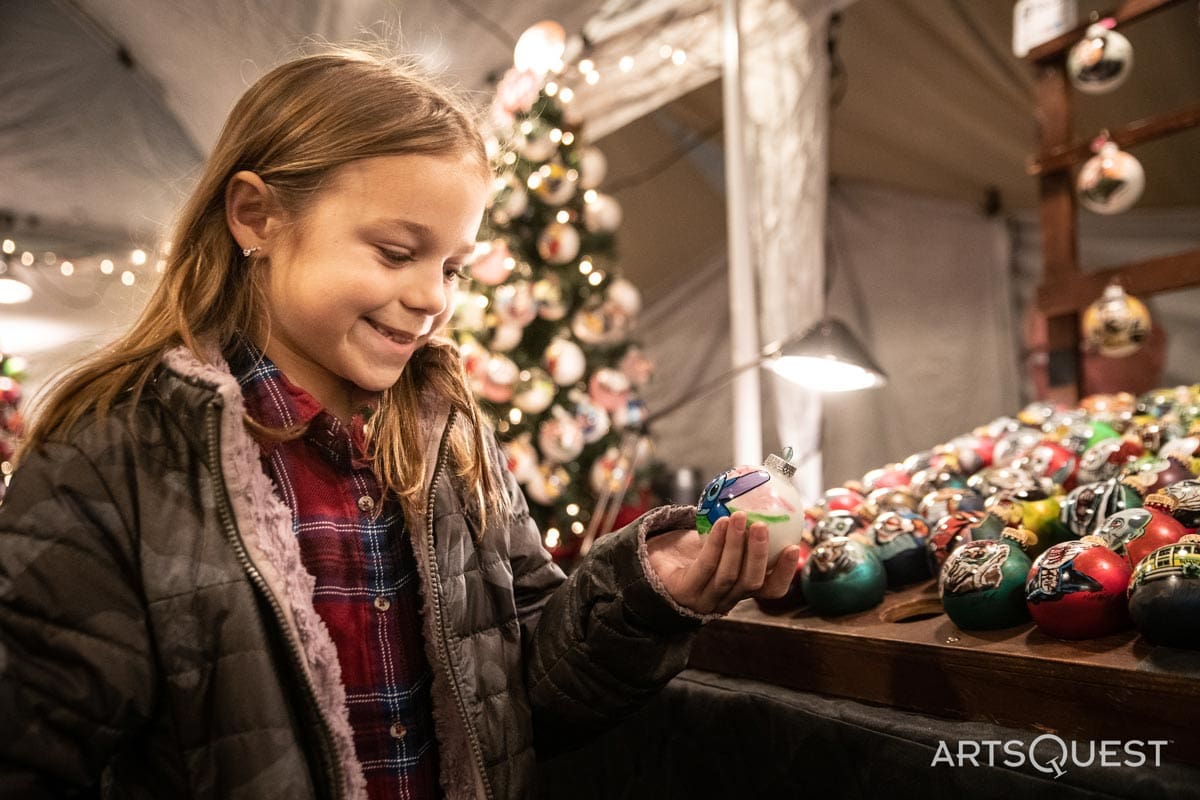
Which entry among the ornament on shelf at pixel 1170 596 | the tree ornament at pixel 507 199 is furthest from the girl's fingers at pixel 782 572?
the tree ornament at pixel 507 199

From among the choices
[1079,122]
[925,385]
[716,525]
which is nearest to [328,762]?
[716,525]

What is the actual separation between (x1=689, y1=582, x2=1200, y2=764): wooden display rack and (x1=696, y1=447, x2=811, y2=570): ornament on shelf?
0.78ft

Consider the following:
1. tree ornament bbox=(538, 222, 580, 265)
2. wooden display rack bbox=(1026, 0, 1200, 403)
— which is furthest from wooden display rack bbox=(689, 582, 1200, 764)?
tree ornament bbox=(538, 222, 580, 265)

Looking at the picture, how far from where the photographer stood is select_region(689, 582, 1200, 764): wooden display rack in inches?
33.4

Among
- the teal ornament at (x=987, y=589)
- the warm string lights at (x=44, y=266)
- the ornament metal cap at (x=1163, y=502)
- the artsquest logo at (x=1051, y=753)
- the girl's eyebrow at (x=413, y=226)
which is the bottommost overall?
the artsquest logo at (x=1051, y=753)

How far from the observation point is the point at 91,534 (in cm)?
85

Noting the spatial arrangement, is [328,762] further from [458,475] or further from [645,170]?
[645,170]

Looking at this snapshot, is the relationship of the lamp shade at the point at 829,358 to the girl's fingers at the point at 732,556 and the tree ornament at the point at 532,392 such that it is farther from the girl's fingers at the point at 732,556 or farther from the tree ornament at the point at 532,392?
the tree ornament at the point at 532,392

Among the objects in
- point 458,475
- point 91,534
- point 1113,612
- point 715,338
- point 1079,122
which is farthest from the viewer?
point 715,338

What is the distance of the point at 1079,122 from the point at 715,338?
100 inches

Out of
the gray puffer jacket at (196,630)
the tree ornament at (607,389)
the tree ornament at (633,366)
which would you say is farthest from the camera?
the tree ornament at (633,366)

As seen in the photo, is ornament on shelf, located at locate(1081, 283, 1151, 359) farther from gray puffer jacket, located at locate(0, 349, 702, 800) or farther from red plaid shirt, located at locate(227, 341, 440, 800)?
red plaid shirt, located at locate(227, 341, 440, 800)

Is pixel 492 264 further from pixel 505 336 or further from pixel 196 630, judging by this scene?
pixel 196 630

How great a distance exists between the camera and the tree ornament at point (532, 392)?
3822 millimetres
